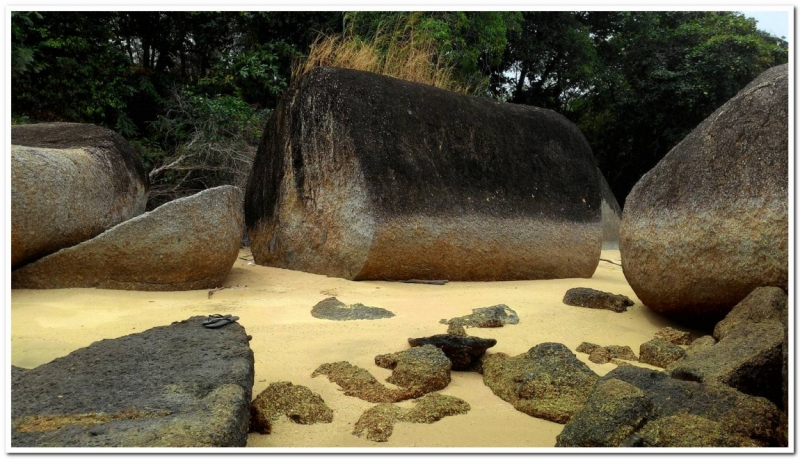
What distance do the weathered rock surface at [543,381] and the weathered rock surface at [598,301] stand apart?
1.28m

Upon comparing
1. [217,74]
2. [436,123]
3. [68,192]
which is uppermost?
[217,74]

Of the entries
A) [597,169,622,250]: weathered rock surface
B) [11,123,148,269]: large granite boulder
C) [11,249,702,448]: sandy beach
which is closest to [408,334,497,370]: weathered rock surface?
[11,249,702,448]: sandy beach

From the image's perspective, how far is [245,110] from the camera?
8.32 meters

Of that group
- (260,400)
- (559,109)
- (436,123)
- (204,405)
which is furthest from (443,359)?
(559,109)

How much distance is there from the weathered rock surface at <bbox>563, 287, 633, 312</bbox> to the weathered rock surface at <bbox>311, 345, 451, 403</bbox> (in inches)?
61.1

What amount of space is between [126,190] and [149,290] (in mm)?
1424

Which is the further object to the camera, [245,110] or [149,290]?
[245,110]

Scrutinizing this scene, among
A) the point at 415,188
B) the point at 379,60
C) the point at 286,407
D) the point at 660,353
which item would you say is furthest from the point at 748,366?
the point at 379,60

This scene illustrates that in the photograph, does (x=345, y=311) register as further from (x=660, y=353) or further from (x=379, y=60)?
(x=379, y=60)

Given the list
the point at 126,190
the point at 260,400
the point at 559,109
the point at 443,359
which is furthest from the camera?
the point at 559,109

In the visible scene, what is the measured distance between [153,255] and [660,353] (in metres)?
2.92

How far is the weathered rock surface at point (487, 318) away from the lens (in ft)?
9.94

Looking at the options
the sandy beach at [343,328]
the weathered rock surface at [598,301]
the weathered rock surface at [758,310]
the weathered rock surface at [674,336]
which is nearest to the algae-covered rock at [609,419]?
the sandy beach at [343,328]

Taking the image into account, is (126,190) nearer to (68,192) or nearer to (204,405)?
(68,192)
